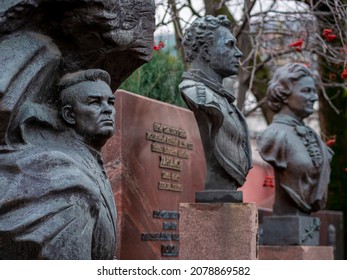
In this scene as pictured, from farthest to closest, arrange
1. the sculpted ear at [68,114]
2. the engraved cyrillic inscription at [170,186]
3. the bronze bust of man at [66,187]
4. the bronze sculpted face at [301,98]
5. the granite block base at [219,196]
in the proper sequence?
the bronze sculpted face at [301,98] < the engraved cyrillic inscription at [170,186] < the granite block base at [219,196] < the sculpted ear at [68,114] < the bronze bust of man at [66,187]

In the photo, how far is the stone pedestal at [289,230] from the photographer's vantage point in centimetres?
970

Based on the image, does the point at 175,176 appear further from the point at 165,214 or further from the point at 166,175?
the point at 165,214

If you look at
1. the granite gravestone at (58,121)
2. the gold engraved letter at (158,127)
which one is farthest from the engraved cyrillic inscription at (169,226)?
the granite gravestone at (58,121)

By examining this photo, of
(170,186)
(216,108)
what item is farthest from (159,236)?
(216,108)

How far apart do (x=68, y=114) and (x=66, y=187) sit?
0.50m

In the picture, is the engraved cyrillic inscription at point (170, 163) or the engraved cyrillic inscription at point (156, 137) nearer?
the engraved cyrillic inscription at point (156, 137)

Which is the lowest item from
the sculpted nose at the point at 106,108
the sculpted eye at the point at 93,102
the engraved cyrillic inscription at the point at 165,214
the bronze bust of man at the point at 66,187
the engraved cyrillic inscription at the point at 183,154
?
the bronze bust of man at the point at 66,187

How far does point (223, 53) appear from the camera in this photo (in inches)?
312

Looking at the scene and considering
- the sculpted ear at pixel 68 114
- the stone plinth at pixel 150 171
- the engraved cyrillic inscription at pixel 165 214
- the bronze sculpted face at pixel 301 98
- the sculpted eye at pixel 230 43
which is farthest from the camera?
the bronze sculpted face at pixel 301 98

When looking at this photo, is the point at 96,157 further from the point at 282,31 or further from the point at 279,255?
the point at 282,31

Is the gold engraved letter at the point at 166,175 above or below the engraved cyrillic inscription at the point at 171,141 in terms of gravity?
below

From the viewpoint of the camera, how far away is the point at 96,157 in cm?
441

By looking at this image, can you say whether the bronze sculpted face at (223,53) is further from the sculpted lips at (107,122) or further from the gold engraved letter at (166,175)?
the sculpted lips at (107,122)
